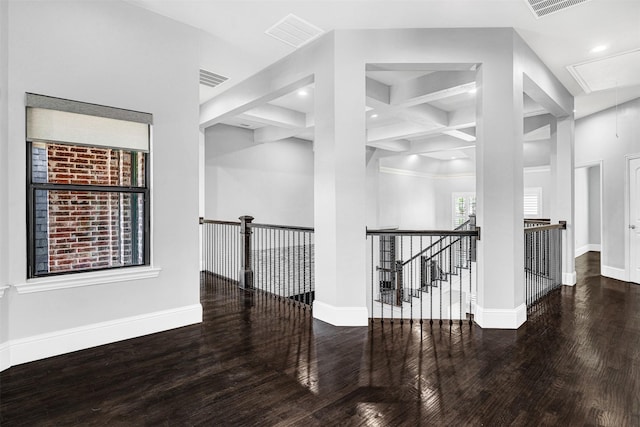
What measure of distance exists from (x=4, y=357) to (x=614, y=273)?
26.2ft

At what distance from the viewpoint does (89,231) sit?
3.09 meters

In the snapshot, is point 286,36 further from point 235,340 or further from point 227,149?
point 227,149

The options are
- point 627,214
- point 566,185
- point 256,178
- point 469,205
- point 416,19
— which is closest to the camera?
point 416,19

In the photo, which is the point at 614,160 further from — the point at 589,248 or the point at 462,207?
the point at 462,207

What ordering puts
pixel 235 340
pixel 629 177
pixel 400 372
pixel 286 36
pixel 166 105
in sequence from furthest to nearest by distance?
pixel 629 177
pixel 286 36
pixel 166 105
pixel 235 340
pixel 400 372

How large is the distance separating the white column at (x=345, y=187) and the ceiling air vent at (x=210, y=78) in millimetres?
1886

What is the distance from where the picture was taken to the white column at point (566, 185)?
534 centimetres

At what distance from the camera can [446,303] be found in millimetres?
7480

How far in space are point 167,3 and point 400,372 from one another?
3.69m

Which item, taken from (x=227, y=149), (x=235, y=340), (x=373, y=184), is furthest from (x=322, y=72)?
(x=373, y=184)

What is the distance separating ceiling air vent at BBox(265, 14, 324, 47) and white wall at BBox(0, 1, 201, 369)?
88 centimetres

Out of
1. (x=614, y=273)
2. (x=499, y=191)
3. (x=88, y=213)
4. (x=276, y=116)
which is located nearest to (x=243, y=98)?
(x=276, y=116)

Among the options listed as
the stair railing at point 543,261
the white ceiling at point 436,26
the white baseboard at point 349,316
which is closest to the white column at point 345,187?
the white baseboard at point 349,316

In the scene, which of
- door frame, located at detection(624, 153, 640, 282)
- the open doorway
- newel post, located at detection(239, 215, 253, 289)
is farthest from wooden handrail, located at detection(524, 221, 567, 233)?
the open doorway
